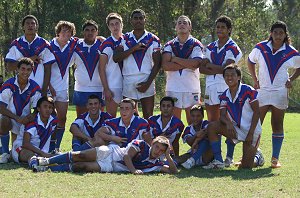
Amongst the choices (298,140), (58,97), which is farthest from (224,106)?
(298,140)

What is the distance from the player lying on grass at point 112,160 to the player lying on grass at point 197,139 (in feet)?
2.10

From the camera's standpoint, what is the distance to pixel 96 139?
329 inches

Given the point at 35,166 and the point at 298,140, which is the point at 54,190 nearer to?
the point at 35,166

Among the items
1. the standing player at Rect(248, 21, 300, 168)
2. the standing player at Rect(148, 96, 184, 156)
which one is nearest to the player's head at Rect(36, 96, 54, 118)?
the standing player at Rect(148, 96, 184, 156)

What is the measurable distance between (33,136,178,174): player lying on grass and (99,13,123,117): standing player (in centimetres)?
132

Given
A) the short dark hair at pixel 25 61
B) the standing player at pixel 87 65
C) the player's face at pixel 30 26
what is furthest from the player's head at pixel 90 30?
the short dark hair at pixel 25 61

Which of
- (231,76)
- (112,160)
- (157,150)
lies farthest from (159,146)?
(231,76)

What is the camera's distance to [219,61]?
8789 mm

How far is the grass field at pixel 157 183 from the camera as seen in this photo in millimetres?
6480

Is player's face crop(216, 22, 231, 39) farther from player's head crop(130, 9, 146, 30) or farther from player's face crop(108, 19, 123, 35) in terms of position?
player's face crop(108, 19, 123, 35)

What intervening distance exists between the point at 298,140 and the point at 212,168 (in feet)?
15.6

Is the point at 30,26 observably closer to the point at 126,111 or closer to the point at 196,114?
the point at 126,111

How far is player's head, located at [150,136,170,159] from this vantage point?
7.81 meters

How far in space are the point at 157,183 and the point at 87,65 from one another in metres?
2.85
